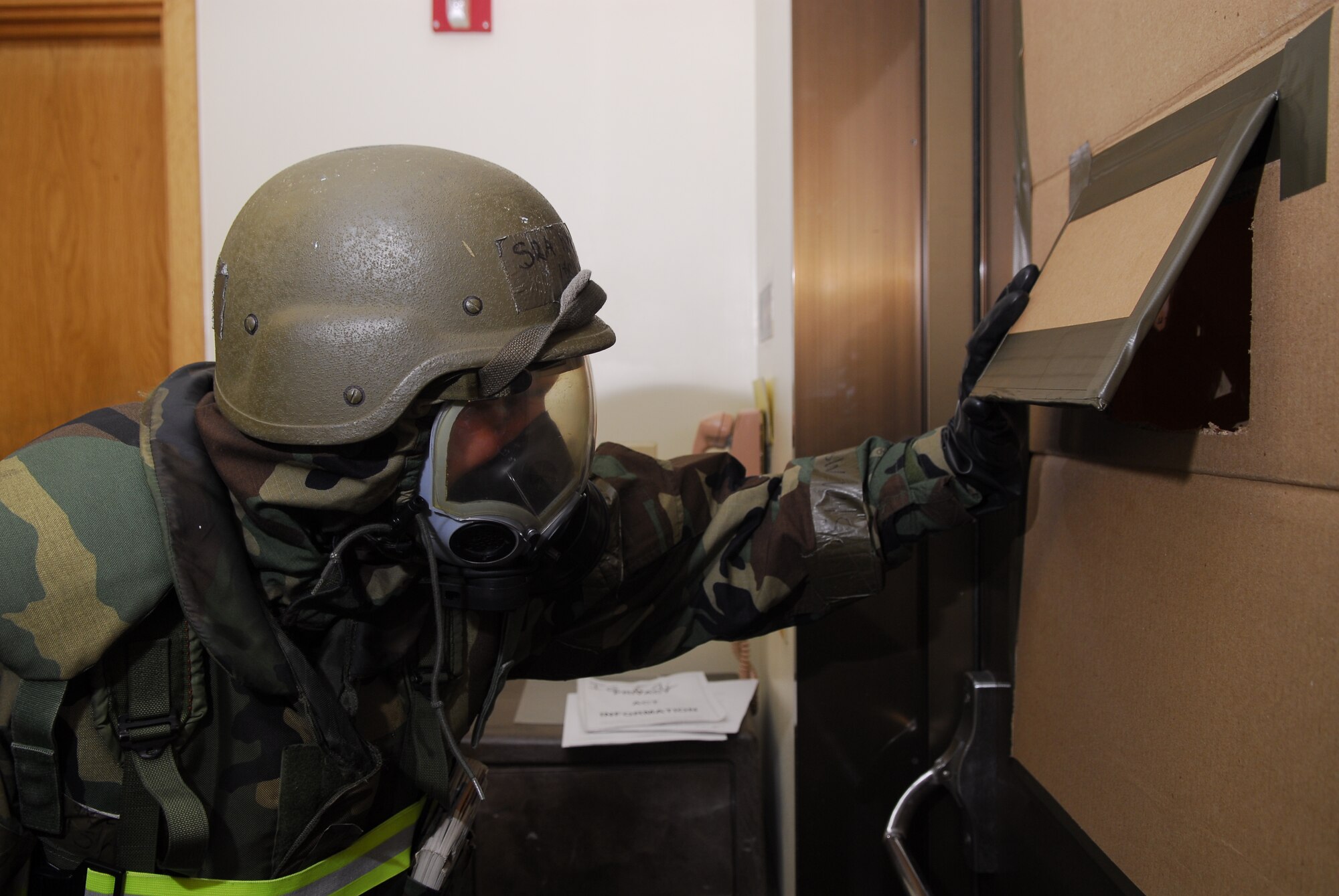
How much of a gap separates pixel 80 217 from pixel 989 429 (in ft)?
5.60

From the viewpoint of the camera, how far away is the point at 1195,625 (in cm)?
58

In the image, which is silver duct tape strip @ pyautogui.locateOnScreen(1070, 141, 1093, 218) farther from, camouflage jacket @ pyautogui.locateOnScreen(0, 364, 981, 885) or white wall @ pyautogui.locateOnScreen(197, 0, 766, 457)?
white wall @ pyautogui.locateOnScreen(197, 0, 766, 457)

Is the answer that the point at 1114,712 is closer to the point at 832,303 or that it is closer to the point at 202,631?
the point at 832,303

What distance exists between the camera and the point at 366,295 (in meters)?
0.67

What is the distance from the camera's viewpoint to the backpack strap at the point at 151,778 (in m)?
0.67

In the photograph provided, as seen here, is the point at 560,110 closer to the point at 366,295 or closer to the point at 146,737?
the point at 366,295

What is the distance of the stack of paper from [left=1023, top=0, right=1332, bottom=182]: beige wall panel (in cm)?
87

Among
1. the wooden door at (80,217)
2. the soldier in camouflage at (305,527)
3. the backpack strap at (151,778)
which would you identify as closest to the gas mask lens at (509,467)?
the soldier in camouflage at (305,527)

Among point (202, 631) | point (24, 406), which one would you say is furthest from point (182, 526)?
point (24, 406)

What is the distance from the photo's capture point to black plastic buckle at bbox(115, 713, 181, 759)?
67 cm

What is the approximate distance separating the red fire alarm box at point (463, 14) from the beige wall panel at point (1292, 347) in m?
1.28

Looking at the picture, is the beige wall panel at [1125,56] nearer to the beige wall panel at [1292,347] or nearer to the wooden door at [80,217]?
the beige wall panel at [1292,347]

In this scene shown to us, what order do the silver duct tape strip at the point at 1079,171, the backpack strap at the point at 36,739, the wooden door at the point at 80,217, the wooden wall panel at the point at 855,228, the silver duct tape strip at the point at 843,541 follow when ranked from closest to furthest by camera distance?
the backpack strap at the point at 36,739
the silver duct tape strip at the point at 1079,171
the silver duct tape strip at the point at 843,541
the wooden wall panel at the point at 855,228
the wooden door at the point at 80,217

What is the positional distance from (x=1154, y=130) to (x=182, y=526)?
0.87 meters
